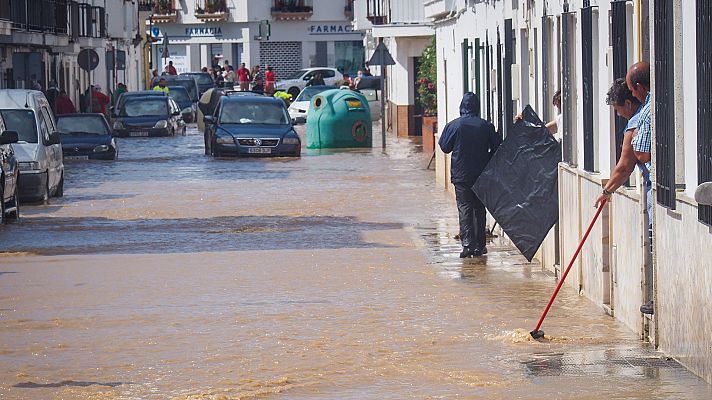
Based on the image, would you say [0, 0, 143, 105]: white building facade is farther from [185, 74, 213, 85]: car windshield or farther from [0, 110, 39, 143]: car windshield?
[0, 110, 39, 143]: car windshield

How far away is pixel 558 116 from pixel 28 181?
1115cm

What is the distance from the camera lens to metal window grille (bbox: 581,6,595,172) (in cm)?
1328

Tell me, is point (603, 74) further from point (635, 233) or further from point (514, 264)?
point (514, 264)

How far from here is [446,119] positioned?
28.4m

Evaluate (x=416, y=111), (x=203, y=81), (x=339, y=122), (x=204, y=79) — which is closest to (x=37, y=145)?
(x=339, y=122)

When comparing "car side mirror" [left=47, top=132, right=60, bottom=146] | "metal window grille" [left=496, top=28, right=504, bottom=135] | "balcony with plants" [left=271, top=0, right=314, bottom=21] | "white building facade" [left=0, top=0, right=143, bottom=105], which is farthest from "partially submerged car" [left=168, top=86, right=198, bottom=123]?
"metal window grille" [left=496, top=28, right=504, bottom=135]

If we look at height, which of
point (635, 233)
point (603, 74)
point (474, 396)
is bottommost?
point (474, 396)

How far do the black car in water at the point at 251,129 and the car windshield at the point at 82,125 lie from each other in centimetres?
234

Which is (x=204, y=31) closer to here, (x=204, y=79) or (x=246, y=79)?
(x=204, y=79)

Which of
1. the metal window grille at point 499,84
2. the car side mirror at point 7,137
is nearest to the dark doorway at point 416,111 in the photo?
the car side mirror at point 7,137

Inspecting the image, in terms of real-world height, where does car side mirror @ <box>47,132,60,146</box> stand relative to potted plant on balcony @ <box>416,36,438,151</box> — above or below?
below

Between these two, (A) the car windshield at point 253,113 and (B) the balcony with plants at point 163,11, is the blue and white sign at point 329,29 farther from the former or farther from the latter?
(A) the car windshield at point 253,113

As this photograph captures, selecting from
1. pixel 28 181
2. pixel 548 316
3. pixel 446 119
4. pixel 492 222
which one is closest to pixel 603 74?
pixel 548 316

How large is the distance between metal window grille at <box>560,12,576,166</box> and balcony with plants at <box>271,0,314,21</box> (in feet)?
245
